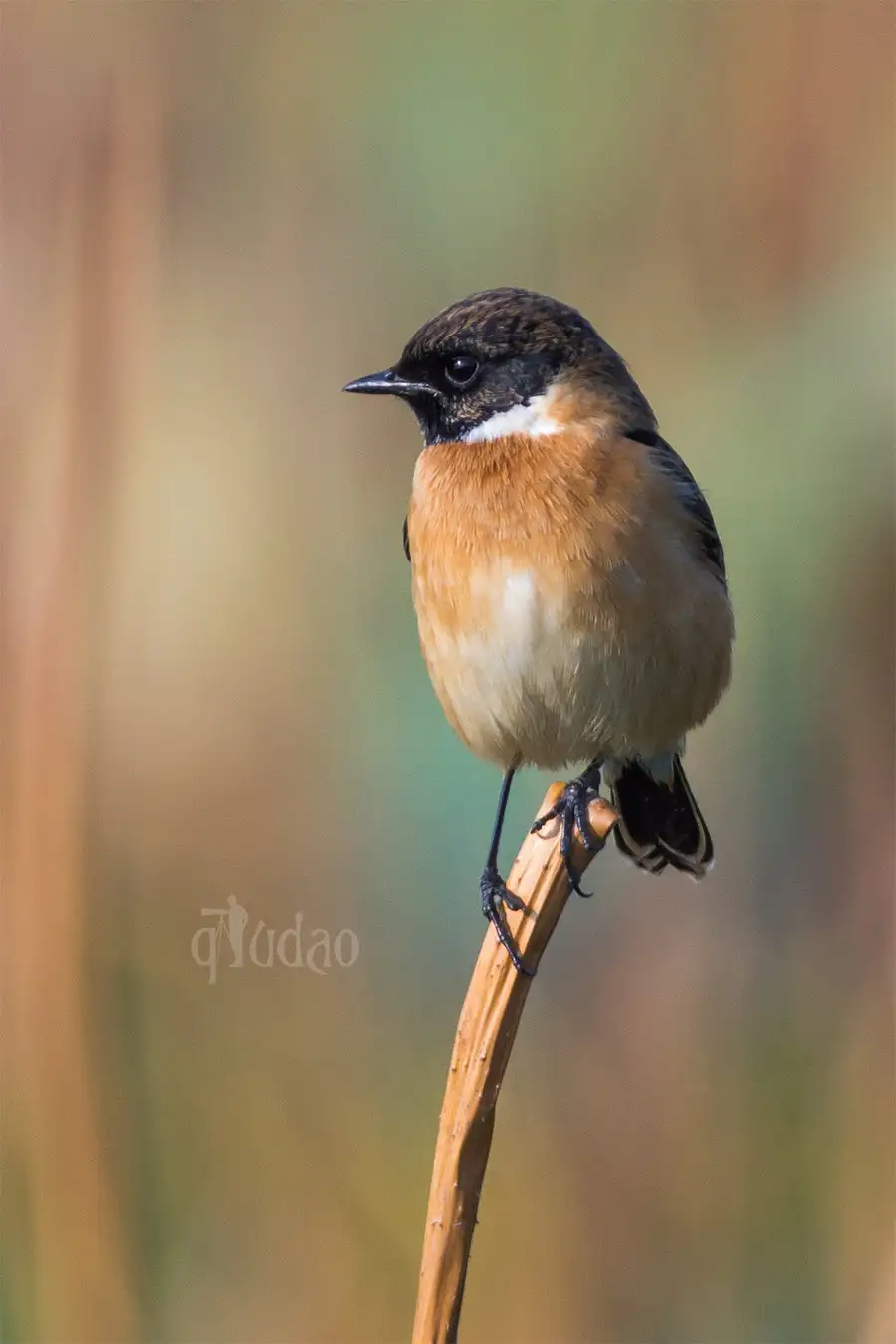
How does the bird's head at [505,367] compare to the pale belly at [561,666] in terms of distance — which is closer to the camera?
the pale belly at [561,666]

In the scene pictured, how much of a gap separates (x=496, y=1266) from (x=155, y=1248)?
838 mm

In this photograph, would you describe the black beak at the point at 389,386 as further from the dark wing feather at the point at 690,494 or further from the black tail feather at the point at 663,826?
the black tail feather at the point at 663,826

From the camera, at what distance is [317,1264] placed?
3.42 meters

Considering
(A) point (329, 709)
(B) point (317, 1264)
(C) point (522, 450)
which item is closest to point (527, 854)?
(C) point (522, 450)

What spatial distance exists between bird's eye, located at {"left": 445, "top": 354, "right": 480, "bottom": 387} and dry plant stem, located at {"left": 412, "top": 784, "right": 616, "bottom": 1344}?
1326 mm

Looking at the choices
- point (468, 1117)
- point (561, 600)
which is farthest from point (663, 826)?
point (468, 1117)

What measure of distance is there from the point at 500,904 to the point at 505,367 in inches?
47.8

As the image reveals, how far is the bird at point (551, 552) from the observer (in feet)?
9.55

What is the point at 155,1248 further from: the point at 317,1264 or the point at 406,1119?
the point at 406,1119

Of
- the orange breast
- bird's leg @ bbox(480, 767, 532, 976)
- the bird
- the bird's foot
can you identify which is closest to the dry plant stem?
the bird's foot

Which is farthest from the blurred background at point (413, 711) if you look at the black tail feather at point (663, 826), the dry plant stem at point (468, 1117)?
the dry plant stem at point (468, 1117)

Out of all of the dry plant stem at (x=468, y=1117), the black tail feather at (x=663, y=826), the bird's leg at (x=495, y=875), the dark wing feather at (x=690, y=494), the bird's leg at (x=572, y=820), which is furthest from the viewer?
the black tail feather at (x=663, y=826)

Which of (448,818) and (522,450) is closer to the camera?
(522,450)

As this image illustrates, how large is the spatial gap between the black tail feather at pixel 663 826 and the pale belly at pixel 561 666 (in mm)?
197
